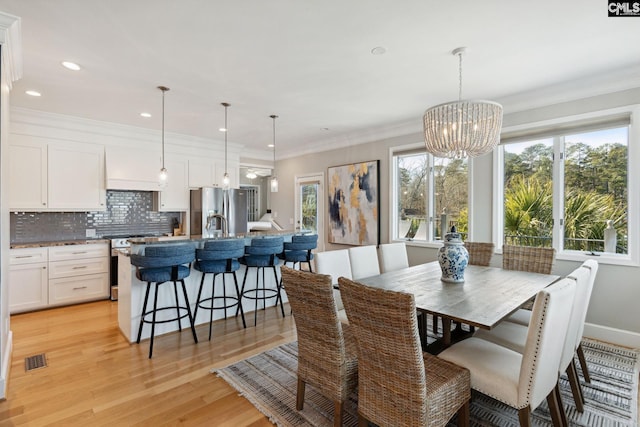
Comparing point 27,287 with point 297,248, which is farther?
point 27,287

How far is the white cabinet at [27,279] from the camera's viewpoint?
12.3 feet

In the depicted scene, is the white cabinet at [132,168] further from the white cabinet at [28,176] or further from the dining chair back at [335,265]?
the dining chair back at [335,265]

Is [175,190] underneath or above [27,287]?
above

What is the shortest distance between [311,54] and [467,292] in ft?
7.26

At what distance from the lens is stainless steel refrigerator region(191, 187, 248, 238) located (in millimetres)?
5121

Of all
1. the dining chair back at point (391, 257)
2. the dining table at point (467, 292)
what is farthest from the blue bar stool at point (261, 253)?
the dining table at point (467, 292)

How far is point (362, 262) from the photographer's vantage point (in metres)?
3.00

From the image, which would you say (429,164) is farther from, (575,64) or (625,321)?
(625,321)

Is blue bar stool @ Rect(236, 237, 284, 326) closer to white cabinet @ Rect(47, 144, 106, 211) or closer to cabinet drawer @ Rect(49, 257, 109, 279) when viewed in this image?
cabinet drawer @ Rect(49, 257, 109, 279)

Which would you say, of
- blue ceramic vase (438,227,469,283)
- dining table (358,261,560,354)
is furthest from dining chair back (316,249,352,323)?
blue ceramic vase (438,227,469,283)

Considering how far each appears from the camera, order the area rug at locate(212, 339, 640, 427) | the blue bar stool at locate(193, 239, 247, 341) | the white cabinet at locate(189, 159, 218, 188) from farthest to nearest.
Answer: the white cabinet at locate(189, 159, 218, 188), the blue bar stool at locate(193, 239, 247, 341), the area rug at locate(212, 339, 640, 427)

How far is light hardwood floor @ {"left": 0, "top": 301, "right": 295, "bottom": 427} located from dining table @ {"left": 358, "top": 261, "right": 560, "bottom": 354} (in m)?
1.26

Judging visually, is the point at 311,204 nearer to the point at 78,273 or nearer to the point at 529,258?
the point at 78,273

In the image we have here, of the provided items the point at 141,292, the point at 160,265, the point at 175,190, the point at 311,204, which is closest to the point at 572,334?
the point at 160,265
